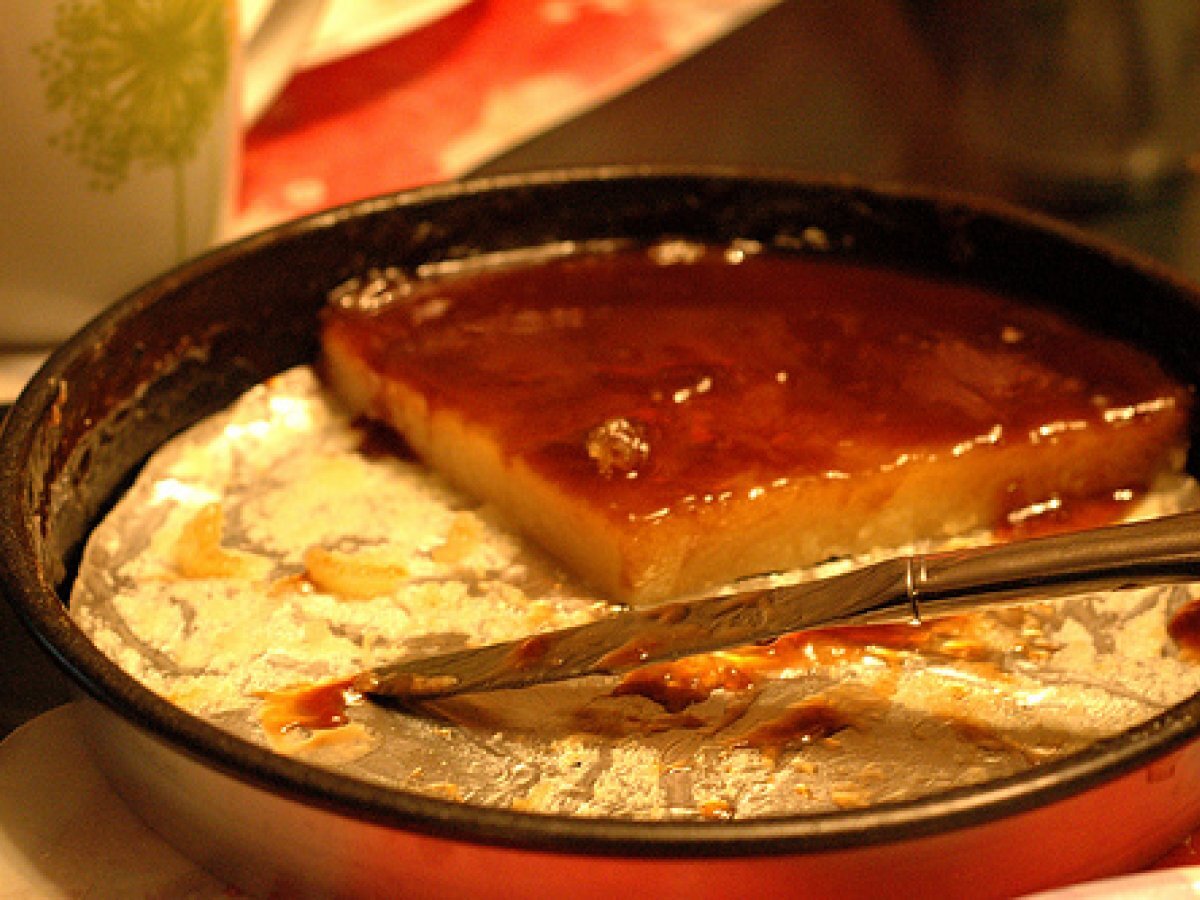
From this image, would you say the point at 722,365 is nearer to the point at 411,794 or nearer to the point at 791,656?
the point at 791,656

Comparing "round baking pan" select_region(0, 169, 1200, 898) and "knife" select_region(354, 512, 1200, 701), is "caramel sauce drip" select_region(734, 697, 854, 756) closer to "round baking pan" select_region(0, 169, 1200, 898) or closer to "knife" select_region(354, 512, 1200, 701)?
"knife" select_region(354, 512, 1200, 701)

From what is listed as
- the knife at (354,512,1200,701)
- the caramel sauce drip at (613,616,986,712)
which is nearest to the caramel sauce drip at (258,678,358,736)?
the knife at (354,512,1200,701)

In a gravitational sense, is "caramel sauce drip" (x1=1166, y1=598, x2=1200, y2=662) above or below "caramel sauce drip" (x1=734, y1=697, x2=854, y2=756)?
above

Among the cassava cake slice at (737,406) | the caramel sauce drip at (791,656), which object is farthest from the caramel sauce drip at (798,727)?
the cassava cake slice at (737,406)

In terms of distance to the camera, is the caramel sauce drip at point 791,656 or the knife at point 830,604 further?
the caramel sauce drip at point 791,656

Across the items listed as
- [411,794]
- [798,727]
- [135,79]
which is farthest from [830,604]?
[135,79]

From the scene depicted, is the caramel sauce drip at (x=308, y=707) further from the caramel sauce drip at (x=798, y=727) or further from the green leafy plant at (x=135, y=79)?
the green leafy plant at (x=135, y=79)
